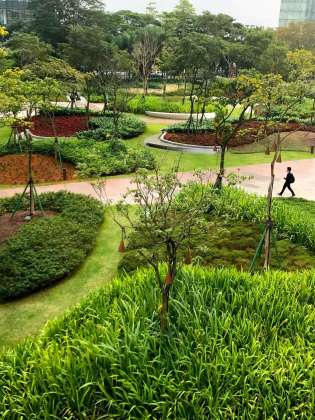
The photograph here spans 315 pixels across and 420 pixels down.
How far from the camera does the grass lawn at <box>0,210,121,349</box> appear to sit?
7.80m

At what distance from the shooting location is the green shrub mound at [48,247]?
884 cm

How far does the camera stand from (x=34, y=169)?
17.5m

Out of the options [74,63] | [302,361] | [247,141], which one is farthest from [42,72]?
[302,361]

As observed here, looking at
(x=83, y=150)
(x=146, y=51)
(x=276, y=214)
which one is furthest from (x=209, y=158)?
(x=146, y=51)

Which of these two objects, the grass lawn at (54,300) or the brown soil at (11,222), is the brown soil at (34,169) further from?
the grass lawn at (54,300)

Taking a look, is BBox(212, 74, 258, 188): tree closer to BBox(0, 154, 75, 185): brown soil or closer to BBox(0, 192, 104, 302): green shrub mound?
BBox(0, 192, 104, 302): green shrub mound

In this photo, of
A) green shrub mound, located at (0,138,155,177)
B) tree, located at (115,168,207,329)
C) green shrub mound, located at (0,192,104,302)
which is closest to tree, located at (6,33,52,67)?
green shrub mound, located at (0,138,155,177)

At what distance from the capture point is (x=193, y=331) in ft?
19.9

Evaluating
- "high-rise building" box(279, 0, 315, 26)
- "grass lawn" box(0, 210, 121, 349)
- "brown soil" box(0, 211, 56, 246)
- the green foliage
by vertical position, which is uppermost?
"high-rise building" box(279, 0, 315, 26)

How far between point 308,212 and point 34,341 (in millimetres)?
8846

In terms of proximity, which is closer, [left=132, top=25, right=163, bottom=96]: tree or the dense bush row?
the dense bush row

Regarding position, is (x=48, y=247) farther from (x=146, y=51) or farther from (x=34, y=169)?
(x=146, y=51)

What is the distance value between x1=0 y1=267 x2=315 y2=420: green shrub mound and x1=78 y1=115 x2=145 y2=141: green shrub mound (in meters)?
15.1

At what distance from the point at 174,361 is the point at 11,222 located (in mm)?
7458
